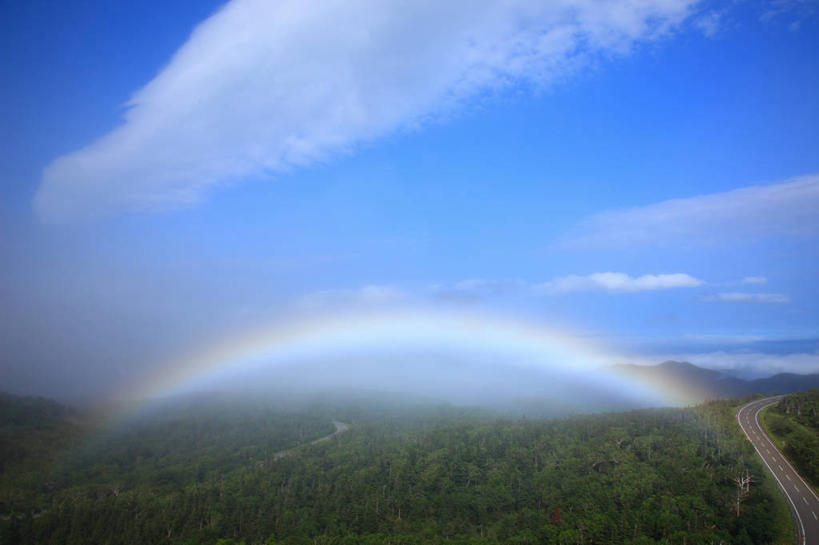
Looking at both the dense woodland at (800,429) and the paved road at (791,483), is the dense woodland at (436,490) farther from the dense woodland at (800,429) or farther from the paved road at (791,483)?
the dense woodland at (800,429)

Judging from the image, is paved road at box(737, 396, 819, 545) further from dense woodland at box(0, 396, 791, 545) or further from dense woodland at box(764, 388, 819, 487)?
dense woodland at box(0, 396, 791, 545)

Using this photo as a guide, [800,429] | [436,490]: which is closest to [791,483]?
[800,429]

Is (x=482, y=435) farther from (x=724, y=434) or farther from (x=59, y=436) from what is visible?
(x=59, y=436)

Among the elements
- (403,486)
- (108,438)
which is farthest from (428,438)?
(108,438)

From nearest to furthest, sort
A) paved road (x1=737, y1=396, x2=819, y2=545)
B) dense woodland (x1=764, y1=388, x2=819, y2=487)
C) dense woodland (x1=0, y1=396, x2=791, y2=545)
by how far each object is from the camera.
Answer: paved road (x1=737, y1=396, x2=819, y2=545) < dense woodland (x1=0, y1=396, x2=791, y2=545) < dense woodland (x1=764, y1=388, x2=819, y2=487)

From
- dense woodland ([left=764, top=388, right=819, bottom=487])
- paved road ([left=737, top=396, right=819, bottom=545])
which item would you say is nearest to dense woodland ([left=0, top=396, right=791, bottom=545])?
paved road ([left=737, top=396, right=819, bottom=545])

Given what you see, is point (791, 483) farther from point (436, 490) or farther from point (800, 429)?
point (436, 490)
